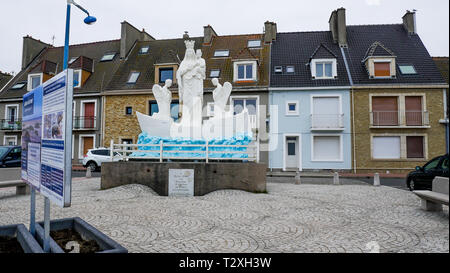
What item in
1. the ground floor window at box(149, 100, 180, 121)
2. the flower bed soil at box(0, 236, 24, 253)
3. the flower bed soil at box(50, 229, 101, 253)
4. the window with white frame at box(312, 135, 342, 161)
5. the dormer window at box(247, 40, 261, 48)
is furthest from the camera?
the dormer window at box(247, 40, 261, 48)

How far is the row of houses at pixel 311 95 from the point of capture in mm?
19047

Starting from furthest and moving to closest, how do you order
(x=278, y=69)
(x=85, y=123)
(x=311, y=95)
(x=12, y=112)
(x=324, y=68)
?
1. (x=12, y=112)
2. (x=85, y=123)
3. (x=278, y=69)
4. (x=324, y=68)
5. (x=311, y=95)

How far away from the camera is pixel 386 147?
19.2 meters

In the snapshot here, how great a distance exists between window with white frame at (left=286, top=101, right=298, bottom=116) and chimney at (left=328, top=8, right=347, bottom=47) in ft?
21.6

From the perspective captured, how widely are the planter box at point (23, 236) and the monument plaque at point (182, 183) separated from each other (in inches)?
205

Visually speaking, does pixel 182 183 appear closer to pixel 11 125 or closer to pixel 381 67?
pixel 381 67

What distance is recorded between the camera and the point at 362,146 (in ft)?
62.5

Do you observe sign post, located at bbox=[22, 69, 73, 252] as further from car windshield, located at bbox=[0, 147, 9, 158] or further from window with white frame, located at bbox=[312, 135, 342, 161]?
window with white frame, located at bbox=[312, 135, 342, 161]

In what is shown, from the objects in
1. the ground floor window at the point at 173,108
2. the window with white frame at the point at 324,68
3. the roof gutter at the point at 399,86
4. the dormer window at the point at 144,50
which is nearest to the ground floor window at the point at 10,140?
the ground floor window at the point at 173,108

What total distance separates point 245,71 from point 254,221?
16.9 metres

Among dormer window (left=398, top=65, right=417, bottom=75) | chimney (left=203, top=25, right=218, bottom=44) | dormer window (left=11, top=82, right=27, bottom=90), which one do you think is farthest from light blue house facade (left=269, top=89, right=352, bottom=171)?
dormer window (left=11, top=82, right=27, bottom=90)

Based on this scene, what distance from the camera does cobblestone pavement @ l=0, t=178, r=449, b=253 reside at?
152 inches

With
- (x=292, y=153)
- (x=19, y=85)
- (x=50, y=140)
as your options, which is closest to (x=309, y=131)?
(x=292, y=153)

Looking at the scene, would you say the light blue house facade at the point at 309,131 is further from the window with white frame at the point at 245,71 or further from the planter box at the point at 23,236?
the planter box at the point at 23,236
